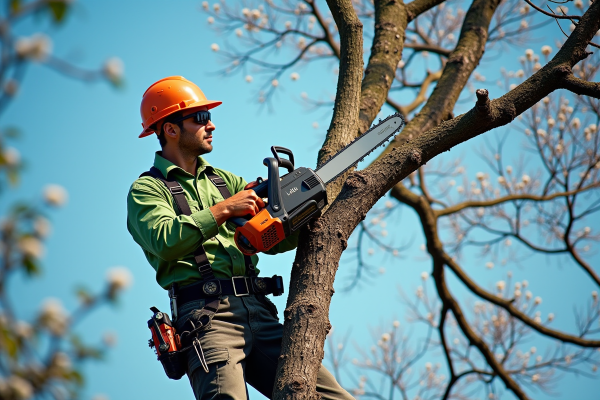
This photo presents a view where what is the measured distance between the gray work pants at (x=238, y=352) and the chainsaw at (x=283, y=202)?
33 cm

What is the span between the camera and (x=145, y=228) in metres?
3.00

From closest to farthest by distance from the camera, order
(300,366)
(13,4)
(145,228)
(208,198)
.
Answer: (13,4), (300,366), (145,228), (208,198)

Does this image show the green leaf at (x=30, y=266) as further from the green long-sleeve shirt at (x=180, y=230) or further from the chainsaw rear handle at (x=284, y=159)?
the chainsaw rear handle at (x=284, y=159)

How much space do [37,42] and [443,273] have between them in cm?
584

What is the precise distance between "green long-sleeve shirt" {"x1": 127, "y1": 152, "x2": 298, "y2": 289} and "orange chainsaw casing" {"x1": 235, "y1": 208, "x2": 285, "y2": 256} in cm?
15

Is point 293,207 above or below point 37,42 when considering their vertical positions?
above

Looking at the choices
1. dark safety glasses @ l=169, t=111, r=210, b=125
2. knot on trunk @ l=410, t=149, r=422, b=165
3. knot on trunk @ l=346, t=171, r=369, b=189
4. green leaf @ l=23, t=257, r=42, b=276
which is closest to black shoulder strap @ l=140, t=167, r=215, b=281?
dark safety glasses @ l=169, t=111, r=210, b=125

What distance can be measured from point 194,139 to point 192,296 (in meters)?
0.92

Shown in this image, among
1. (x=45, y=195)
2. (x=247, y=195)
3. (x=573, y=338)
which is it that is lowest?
(x=45, y=195)

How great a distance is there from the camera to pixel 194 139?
3.53 meters

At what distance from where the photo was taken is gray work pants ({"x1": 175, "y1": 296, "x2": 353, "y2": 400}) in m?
2.88

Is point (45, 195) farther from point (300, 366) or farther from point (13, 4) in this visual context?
point (300, 366)

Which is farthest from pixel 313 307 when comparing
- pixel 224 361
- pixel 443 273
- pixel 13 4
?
pixel 443 273

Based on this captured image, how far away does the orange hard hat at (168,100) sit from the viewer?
141 inches
